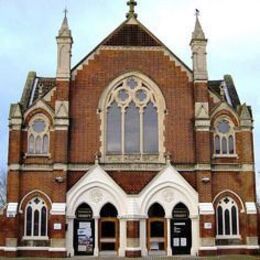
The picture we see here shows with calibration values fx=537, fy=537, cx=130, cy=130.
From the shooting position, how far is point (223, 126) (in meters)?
34.0

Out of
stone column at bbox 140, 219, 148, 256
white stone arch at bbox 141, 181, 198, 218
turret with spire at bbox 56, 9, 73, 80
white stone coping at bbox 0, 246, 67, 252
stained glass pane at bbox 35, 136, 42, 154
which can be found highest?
turret with spire at bbox 56, 9, 73, 80

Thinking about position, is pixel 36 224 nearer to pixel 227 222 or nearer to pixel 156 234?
pixel 156 234

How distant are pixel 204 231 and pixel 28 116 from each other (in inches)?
504

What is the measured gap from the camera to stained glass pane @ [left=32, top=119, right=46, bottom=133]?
110ft

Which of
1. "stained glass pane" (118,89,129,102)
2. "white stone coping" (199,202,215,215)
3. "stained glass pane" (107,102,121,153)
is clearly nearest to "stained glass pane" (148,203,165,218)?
"white stone coping" (199,202,215,215)

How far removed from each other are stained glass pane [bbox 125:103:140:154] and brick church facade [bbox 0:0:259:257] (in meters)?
0.06

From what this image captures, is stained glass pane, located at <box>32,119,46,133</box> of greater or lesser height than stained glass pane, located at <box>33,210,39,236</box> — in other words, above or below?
above

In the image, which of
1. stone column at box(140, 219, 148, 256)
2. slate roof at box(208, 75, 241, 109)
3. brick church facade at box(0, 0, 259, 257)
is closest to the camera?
stone column at box(140, 219, 148, 256)

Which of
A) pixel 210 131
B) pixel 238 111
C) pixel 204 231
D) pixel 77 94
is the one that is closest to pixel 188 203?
pixel 204 231

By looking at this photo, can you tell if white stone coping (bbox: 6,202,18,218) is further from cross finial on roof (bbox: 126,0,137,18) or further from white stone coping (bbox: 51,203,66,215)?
cross finial on roof (bbox: 126,0,137,18)

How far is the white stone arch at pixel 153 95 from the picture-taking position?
33.2 m

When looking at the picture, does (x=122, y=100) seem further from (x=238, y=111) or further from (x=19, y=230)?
(x=19, y=230)

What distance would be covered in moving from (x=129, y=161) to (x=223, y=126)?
6389 mm

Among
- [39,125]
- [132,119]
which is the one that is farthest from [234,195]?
[39,125]
